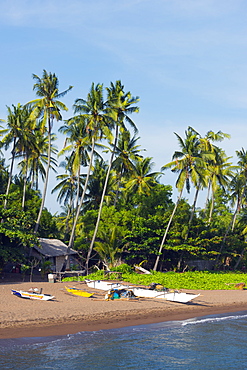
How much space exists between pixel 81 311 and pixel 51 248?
15789 millimetres

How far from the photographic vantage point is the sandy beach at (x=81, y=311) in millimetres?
18750

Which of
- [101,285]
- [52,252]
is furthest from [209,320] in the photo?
[52,252]

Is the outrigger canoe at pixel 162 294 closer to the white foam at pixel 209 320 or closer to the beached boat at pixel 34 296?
the white foam at pixel 209 320

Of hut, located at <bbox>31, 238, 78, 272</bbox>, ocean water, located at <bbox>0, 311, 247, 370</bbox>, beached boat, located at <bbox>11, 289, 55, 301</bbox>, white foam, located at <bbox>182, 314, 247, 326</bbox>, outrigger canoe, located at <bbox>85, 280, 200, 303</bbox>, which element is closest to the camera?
ocean water, located at <bbox>0, 311, 247, 370</bbox>

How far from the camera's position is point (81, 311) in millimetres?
21859

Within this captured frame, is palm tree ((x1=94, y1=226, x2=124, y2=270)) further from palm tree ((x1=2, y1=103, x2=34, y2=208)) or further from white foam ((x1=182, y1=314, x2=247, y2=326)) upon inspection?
white foam ((x1=182, y1=314, x2=247, y2=326))

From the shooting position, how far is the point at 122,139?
45.7 m

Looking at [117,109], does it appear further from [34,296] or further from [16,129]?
[34,296]

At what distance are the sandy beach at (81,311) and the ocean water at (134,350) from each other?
42.9 inches

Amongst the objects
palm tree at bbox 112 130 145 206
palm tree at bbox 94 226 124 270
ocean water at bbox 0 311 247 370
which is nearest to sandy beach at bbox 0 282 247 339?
ocean water at bbox 0 311 247 370

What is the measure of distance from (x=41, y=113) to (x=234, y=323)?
79.0 ft

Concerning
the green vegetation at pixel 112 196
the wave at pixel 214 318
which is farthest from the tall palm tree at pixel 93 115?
the wave at pixel 214 318

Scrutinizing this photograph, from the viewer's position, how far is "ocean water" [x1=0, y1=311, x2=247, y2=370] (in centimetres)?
1530

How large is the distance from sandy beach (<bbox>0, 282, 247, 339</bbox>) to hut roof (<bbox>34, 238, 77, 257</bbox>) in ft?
20.9
